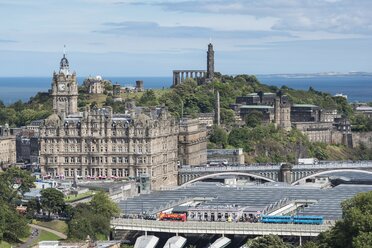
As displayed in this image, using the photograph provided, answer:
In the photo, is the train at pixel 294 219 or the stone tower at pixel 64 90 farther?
the stone tower at pixel 64 90

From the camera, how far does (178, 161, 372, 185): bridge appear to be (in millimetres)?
146500

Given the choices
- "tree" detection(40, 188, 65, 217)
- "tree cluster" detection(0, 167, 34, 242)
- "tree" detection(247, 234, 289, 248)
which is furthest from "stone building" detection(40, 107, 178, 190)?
"tree" detection(247, 234, 289, 248)

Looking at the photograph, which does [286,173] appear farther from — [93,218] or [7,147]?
[93,218]

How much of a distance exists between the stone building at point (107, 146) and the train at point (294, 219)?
29.4m

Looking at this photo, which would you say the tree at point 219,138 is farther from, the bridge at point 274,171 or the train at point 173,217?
the train at point 173,217

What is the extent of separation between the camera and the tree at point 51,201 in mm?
113688

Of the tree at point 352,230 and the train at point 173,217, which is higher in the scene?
the tree at point 352,230

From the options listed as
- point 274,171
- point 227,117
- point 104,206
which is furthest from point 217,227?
point 227,117

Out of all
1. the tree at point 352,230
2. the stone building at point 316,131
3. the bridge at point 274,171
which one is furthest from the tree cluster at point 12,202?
the stone building at point 316,131

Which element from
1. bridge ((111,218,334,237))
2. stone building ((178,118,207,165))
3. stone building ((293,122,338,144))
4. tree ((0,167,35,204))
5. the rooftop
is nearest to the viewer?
bridge ((111,218,334,237))

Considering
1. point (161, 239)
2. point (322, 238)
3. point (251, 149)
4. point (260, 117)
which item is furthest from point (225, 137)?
point (322, 238)

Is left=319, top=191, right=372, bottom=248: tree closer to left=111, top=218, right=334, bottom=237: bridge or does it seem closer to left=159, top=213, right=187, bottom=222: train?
left=111, top=218, right=334, bottom=237: bridge

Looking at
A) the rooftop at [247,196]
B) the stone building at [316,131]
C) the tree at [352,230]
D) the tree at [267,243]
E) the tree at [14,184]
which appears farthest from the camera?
the stone building at [316,131]

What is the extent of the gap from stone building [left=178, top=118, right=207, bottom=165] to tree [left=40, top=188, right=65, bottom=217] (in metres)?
40.5
